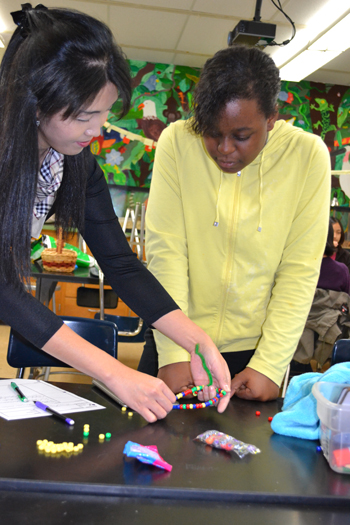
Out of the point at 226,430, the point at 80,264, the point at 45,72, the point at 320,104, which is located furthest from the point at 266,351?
the point at 320,104

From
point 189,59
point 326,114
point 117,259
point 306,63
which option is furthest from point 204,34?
point 117,259

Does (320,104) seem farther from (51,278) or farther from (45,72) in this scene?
(45,72)

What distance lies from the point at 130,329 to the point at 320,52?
125 inches

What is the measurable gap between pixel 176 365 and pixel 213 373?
0.16 metres

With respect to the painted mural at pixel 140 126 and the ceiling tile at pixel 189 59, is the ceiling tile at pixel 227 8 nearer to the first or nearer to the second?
the ceiling tile at pixel 189 59

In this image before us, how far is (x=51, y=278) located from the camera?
2.62 meters

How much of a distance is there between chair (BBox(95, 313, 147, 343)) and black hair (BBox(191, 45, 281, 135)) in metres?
2.05

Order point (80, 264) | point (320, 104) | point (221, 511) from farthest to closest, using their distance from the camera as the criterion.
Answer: point (320, 104), point (80, 264), point (221, 511)

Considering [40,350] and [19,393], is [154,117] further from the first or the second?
[19,393]

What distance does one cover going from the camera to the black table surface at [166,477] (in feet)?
2.11

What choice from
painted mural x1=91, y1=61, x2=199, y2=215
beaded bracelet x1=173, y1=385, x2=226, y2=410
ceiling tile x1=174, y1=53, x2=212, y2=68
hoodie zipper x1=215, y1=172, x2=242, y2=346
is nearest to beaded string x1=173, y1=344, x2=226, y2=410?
beaded bracelet x1=173, y1=385, x2=226, y2=410

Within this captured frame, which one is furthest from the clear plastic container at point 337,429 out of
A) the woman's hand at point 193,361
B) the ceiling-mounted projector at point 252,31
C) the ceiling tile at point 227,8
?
the ceiling tile at point 227,8

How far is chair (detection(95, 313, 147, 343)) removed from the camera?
10.0 ft

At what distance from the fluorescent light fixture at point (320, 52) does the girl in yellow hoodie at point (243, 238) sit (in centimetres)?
319
